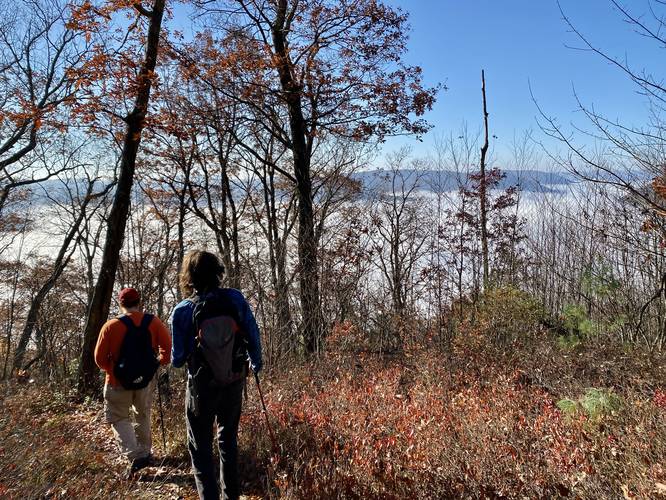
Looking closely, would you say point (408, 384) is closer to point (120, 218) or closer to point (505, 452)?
point (505, 452)

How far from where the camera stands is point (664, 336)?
7078mm

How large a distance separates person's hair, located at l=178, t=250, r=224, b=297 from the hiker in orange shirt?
4.43ft

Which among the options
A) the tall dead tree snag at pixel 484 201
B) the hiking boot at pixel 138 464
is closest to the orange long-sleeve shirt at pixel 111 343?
the hiking boot at pixel 138 464

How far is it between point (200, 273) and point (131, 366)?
172 centimetres

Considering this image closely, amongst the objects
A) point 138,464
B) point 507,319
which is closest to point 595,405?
point 507,319

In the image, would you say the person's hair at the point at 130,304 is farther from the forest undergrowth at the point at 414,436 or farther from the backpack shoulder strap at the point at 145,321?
the forest undergrowth at the point at 414,436

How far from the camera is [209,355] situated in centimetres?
318

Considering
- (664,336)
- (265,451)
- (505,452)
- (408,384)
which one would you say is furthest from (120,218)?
(664,336)

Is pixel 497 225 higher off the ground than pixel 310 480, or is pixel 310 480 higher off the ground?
pixel 497 225

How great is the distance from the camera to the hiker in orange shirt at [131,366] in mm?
4266

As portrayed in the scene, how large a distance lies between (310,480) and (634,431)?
8.71 ft

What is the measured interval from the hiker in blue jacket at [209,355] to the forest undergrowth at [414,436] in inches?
20.9

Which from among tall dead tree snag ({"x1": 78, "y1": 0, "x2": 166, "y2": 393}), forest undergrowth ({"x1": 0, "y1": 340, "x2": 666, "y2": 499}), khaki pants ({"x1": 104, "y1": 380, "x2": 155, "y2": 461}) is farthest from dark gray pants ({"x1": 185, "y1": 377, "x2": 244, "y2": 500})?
tall dead tree snag ({"x1": 78, "y1": 0, "x2": 166, "y2": 393})

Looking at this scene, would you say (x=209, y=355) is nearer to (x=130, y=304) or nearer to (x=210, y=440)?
(x=210, y=440)
